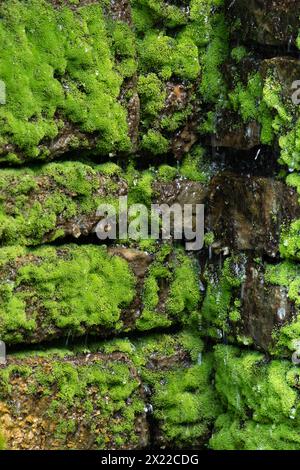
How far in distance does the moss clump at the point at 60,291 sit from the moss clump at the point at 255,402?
0.74 meters

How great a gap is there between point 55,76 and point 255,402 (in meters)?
2.17

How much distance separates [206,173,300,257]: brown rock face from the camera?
16.2ft

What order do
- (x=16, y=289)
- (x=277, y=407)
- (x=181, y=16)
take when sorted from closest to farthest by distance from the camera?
1. (x=16, y=289)
2. (x=277, y=407)
3. (x=181, y=16)

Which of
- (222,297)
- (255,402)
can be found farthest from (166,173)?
(255,402)

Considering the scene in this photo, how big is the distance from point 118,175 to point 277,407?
1.60 m

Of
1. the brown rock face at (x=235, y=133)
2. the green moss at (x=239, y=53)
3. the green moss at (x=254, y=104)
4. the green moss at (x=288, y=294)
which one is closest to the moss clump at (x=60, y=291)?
the green moss at (x=288, y=294)

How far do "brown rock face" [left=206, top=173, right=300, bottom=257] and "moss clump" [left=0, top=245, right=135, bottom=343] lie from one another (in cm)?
65

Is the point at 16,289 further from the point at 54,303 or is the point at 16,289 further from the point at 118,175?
the point at 118,175

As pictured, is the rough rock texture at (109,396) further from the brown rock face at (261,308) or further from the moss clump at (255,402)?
the brown rock face at (261,308)

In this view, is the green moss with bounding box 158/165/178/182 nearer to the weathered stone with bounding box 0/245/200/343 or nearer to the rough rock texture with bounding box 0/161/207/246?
the rough rock texture with bounding box 0/161/207/246

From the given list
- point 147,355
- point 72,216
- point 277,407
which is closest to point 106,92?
point 72,216

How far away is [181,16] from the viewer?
523cm

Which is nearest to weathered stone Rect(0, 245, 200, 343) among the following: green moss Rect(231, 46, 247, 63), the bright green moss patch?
the bright green moss patch

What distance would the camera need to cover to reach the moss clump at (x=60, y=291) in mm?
4551
